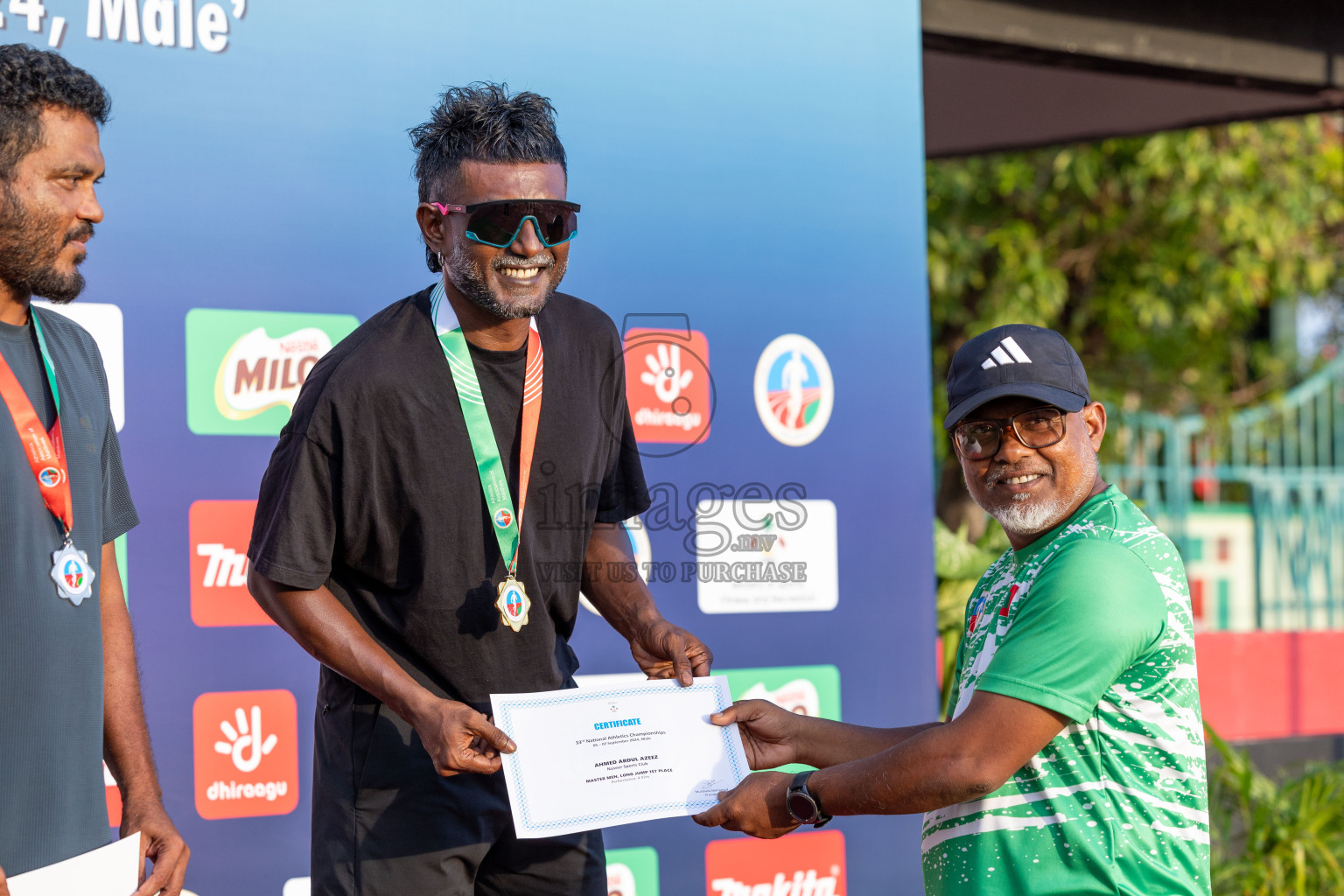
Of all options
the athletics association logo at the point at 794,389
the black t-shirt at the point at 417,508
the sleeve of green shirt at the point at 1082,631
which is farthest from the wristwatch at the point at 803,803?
the athletics association logo at the point at 794,389

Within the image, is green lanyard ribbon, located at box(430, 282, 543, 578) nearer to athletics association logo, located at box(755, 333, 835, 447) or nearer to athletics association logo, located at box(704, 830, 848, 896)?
athletics association logo, located at box(755, 333, 835, 447)

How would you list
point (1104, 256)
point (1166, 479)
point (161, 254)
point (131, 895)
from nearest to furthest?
1. point (131, 895)
2. point (161, 254)
3. point (1166, 479)
4. point (1104, 256)

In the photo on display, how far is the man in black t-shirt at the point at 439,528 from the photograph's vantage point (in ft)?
8.07

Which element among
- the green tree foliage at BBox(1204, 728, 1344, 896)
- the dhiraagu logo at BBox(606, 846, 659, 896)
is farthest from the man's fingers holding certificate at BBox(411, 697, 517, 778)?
the green tree foliage at BBox(1204, 728, 1344, 896)

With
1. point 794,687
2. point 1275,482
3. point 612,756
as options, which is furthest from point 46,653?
point 1275,482

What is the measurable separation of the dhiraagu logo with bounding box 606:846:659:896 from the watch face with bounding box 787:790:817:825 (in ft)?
4.97

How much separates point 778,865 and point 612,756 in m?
1.74

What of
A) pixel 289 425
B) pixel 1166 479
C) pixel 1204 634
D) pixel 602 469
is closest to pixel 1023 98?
pixel 1166 479

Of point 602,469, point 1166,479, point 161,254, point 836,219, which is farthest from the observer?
point 1166,479

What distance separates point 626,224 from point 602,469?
1.20 metres

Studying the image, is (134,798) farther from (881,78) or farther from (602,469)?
(881,78)

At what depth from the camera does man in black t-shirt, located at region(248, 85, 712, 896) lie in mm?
2459

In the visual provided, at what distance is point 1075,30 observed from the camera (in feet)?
16.1

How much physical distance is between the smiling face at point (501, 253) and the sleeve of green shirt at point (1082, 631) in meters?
1.10
